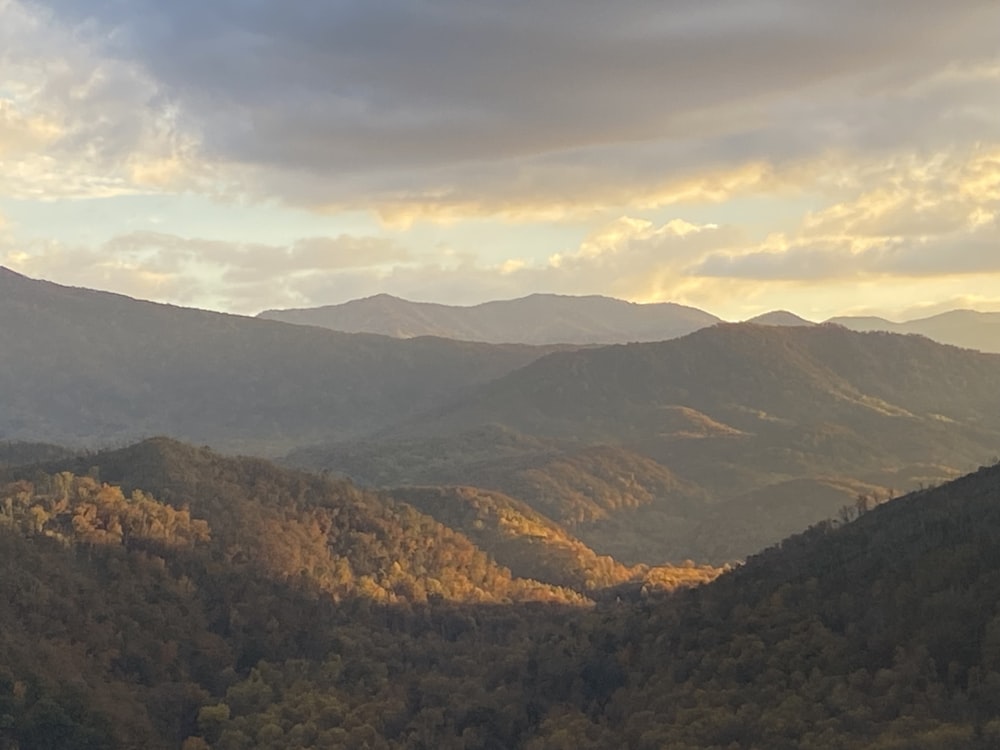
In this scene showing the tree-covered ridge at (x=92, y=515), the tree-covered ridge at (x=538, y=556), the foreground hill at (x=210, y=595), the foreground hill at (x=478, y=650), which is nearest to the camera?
the foreground hill at (x=478, y=650)

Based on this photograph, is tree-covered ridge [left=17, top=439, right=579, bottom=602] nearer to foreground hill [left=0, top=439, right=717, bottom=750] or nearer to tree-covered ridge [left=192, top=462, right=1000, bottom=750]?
foreground hill [left=0, top=439, right=717, bottom=750]

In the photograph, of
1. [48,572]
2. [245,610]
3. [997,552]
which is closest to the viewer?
[997,552]

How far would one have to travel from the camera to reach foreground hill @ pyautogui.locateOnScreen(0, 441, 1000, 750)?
222 ft

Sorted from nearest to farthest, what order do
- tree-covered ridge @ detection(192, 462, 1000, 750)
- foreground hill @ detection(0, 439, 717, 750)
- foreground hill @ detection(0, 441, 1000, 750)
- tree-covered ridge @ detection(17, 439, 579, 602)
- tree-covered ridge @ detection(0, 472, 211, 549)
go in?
tree-covered ridge @ detection(192, 462, 1000, 750) → foreground hill @ detection(0, 441, 1000, 750) → foreground hill @ detection(0, 439, 717, 750) → tree-covered ridge @ detection(0, 472, 211, 549) → tree-covered ridge @ detection(17, 439, 579, 602)

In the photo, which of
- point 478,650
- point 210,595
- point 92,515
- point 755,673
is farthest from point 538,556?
point 755,673

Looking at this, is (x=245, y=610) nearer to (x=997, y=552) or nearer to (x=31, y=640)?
(x=31, y=640)

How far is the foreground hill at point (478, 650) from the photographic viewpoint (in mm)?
67812

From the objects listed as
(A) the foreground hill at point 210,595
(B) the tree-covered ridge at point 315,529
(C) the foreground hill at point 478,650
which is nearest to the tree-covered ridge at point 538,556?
(A) the foreground hill at point 210,595

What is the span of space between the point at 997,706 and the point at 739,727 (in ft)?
44.4

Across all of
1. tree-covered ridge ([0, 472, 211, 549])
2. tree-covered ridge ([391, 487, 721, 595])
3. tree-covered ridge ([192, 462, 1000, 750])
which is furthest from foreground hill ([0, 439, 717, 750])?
tree-covered ridge ([192, 462, 1000, 750])

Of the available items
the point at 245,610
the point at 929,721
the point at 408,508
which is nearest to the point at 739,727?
the point at 929,721

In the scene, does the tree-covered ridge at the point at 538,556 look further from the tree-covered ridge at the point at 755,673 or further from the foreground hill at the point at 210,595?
the tree-covered ridge at the point at 755,673

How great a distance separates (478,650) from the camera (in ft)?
381

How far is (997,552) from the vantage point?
75.5 metres
